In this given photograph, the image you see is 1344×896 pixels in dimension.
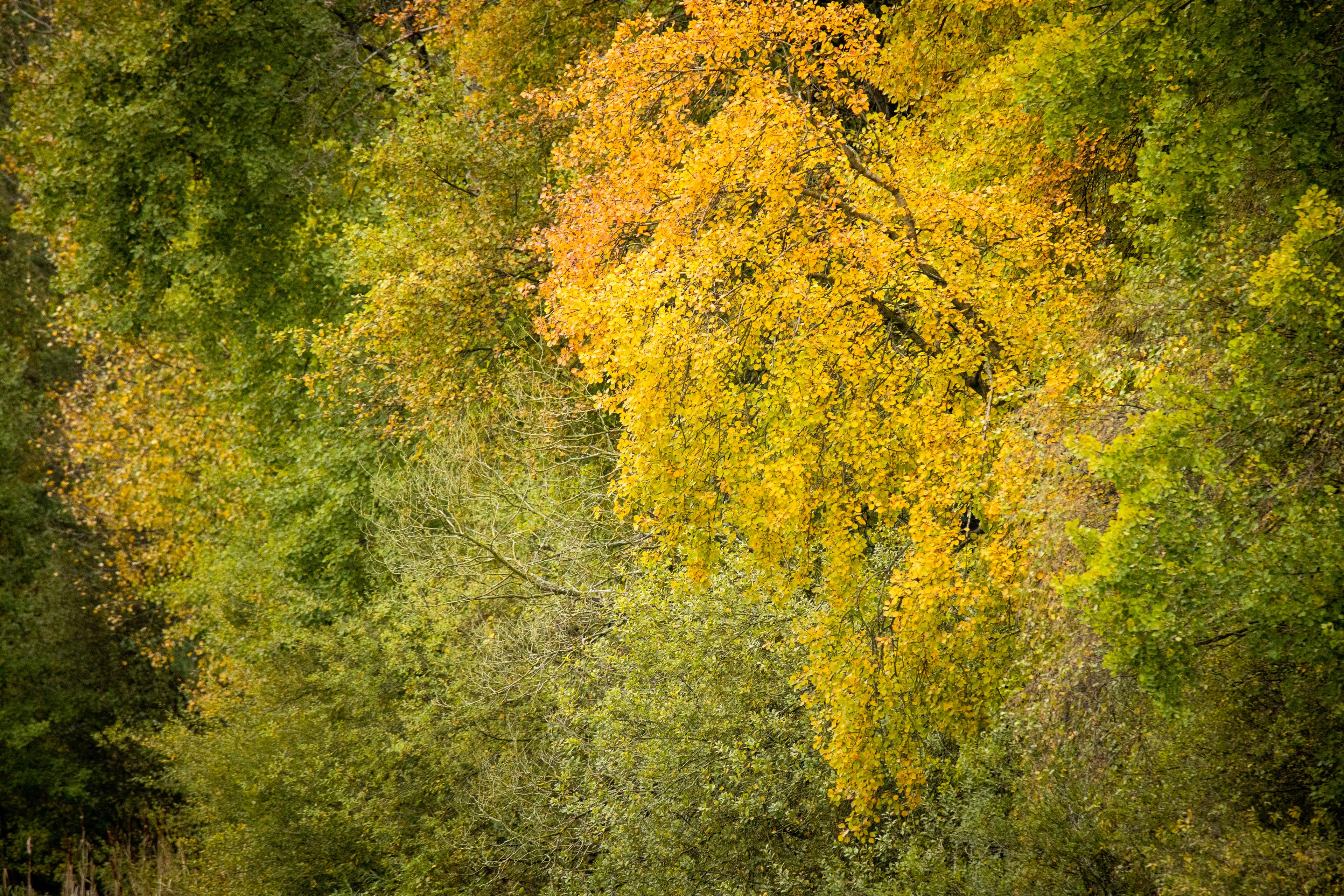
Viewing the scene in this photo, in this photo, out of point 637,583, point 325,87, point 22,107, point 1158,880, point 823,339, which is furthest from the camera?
point 325,87

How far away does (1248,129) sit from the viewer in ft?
21.1

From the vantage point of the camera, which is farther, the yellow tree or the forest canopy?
the yellow tree

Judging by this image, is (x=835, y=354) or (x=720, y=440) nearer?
(x=835, y=354)

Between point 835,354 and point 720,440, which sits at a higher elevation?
point 835,354

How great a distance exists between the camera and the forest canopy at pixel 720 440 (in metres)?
5.52

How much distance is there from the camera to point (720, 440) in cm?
837

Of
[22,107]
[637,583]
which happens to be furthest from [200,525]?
[637,583]

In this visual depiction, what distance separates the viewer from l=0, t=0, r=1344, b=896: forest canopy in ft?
18.1

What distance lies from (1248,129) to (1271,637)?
2.92m

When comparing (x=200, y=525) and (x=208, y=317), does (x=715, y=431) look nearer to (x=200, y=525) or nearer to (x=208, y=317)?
(x=208, y=317)

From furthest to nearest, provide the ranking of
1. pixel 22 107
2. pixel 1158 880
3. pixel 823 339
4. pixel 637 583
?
pixel 22 107, pixel 637 583, pixel 823 339, pixel 1158 880

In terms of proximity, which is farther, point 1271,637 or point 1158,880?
point 1158,880

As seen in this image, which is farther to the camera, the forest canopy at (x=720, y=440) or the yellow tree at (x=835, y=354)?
the yellow tree at (x=835, y=354)

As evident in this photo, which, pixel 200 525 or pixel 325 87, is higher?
pixel 325 87
